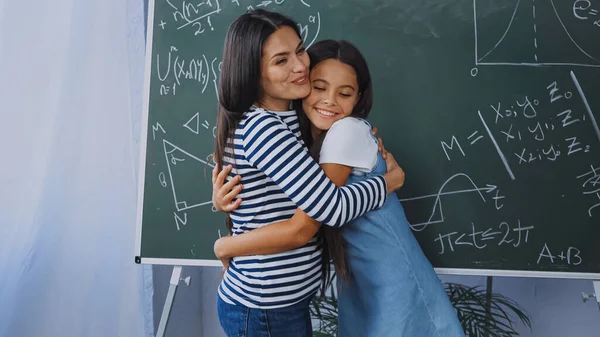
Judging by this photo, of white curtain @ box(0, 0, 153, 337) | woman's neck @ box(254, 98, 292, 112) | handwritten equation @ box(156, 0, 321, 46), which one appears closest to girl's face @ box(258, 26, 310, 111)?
woman's neck @ box(254, 98, 292, 112)

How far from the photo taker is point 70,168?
201 centimetres

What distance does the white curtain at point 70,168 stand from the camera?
182 centimetres

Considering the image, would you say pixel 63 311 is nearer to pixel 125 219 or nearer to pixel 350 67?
pixel 125 219

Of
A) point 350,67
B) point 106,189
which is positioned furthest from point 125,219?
point 350,67

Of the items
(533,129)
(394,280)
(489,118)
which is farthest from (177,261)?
(533,129)

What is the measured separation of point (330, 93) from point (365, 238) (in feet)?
1.16

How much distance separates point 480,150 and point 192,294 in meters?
1.60

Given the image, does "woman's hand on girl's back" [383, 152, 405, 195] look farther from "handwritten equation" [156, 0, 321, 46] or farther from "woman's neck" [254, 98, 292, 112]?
"handwritten equation" [156, 0, 321, 46]

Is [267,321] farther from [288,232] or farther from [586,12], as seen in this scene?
[586,12]

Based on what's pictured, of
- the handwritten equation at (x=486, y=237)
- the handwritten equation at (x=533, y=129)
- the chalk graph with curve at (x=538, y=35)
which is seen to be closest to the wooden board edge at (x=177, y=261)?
the handwritten equation at (x=486, y=237)

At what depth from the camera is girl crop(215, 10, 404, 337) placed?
1.24 metres

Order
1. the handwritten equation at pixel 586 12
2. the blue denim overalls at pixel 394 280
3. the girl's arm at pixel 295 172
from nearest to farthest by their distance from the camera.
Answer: the girl's arm at pixel 295 172 → the blue denim overalls at pixel 394 280 → the handwritten equation at pixel 586 12

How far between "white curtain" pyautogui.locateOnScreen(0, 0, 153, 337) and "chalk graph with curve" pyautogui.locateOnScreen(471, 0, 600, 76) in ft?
4.06

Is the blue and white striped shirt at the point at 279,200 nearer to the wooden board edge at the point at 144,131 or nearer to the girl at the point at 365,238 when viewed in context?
the girl at the point at 365,238
